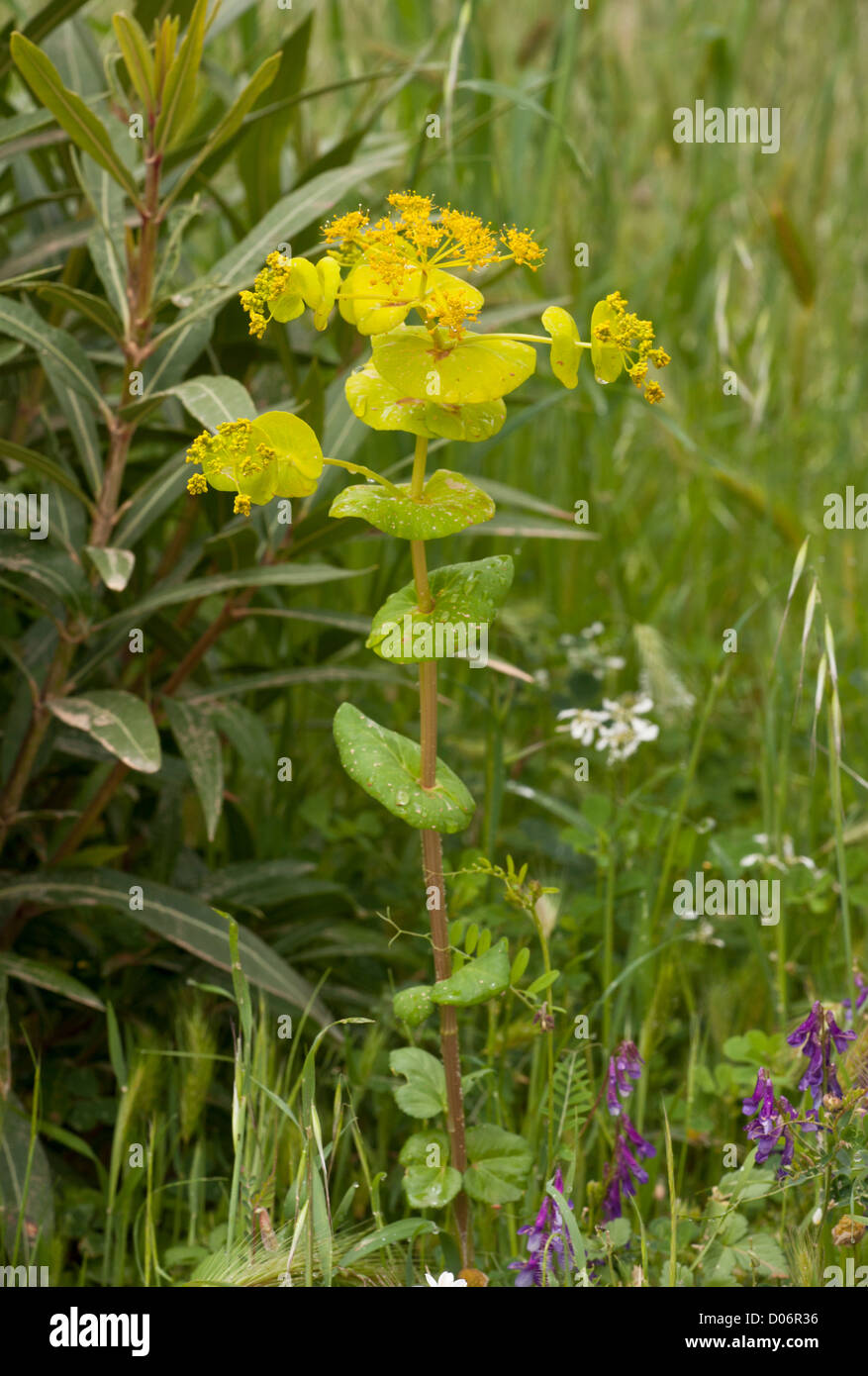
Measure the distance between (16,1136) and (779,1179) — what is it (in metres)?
0.78

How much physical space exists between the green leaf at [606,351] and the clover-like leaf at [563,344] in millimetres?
16

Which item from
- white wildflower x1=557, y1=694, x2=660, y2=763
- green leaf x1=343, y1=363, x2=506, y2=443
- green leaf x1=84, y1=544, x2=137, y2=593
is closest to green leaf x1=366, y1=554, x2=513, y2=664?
green leaf x1=343, y1=363, x2=506, y2=443

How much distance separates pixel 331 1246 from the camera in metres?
1.02

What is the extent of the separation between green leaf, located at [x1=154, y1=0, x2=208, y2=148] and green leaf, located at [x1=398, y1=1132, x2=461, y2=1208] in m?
1.02

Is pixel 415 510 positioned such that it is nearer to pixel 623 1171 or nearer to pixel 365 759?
pixel 365 759

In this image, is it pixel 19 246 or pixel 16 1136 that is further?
pixel 19 246

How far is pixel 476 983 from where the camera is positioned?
989 millimetres

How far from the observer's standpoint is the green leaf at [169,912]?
55.0 inches

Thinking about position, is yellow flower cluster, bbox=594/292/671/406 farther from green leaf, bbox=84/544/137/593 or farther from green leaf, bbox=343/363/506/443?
green leaf, bbox=84/544/137/593

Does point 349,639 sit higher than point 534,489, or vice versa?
point 534,489

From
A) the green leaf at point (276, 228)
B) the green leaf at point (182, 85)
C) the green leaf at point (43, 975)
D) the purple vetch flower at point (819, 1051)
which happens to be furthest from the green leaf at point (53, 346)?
the purple vetch flower at point (819, 1051)

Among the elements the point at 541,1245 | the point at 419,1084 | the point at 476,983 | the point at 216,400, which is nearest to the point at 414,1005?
the point at 476,983

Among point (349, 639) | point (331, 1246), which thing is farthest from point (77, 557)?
point (331, 1246)
